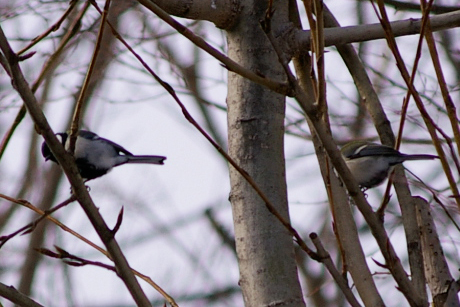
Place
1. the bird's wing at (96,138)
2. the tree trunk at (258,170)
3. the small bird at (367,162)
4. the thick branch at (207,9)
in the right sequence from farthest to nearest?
the small bird at (367,162)
the bird's wing at (96,138)
the thick branch at (207,9)
the tree trunk at (258,170)

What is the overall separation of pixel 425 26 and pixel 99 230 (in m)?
0.66

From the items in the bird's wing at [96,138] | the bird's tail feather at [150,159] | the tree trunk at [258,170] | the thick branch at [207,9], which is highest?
the bird's wing at [96,138]

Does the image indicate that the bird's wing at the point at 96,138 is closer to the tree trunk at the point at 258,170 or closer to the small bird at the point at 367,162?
the small bird at the point at 367,162

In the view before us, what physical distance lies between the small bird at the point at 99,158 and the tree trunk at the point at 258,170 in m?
2.08

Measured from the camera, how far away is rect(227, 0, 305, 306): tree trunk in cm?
151

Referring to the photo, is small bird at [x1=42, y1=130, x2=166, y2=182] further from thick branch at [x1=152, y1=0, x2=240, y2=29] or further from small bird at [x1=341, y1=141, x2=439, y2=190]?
thick branch at [x1=152, y1=0, x2=240, y2=29]

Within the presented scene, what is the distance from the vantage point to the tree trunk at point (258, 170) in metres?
1.51

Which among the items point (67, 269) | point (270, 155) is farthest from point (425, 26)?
point (67, 269)

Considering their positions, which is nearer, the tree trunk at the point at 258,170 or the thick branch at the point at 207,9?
the tree trunk at the point at 258,170

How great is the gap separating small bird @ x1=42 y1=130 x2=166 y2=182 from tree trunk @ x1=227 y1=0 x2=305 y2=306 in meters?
2.08

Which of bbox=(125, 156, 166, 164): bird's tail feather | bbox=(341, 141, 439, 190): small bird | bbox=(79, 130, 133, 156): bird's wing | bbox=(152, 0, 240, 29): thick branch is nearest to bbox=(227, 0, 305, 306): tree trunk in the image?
bbox=(152, 0, 240, 29): thick branch

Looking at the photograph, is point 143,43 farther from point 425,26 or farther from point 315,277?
point 425,26

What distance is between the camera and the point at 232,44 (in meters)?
1.77

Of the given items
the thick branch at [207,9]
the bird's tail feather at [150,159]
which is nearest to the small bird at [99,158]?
the bird's tail feather at [150,159]
